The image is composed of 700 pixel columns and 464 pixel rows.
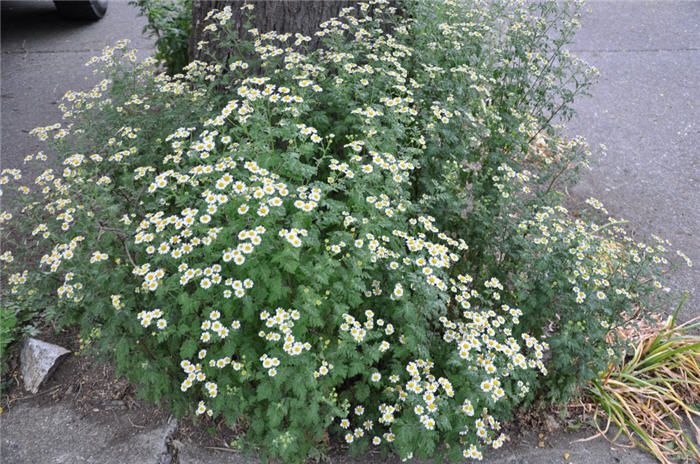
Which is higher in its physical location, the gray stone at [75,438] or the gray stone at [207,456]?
the gray stone at [207,456]

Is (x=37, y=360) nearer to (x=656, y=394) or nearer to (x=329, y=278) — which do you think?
(x=329, y=278)

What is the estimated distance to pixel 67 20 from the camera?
7957mm

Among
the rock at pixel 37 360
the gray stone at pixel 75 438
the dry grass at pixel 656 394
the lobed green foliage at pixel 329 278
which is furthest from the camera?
the rock at pixel 37 360

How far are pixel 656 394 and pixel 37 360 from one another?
3.60 metres

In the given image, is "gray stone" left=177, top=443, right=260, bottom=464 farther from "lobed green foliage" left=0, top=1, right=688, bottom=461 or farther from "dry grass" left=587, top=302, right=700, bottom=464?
"dry grass" left=587, top=302, right=700, bottom=464

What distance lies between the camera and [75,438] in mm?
2834

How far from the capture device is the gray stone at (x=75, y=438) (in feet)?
8.93

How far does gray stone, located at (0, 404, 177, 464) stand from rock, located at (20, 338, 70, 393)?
15 cm

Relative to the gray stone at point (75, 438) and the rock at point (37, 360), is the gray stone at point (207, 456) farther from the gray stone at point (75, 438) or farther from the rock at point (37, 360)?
the rock at point (37, 360)

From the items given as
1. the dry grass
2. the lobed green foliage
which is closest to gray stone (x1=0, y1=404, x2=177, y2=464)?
the lobed green foliage

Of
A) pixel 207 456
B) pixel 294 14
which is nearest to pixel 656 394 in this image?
pixel 207 456

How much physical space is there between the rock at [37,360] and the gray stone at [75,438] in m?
0.15

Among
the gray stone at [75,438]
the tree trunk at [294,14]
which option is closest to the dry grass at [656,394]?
the gray stone at [75,438]

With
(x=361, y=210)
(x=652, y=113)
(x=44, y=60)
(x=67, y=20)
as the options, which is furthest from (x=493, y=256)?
(x=67, y=20)
